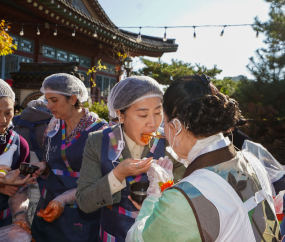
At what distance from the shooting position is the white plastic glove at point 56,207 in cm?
228

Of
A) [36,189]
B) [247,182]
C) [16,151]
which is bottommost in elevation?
[36,189]

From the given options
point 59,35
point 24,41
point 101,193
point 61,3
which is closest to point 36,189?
point 101,193

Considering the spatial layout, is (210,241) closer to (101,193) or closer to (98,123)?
(101,193)

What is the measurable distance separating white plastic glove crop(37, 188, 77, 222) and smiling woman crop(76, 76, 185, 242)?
0.51 metres

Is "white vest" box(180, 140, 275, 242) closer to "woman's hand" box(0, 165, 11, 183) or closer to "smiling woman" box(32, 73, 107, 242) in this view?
"smiling woman" box(32, 73, 107, 242)

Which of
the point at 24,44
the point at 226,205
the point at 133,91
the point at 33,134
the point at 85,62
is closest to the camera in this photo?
the point at 226,205

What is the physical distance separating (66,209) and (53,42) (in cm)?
1015

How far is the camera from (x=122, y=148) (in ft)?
6.64

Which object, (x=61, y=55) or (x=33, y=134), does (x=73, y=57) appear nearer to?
(x=61, y=55)

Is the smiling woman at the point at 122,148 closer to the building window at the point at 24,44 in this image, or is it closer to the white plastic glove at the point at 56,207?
the white plastic glove at the point at 56,207

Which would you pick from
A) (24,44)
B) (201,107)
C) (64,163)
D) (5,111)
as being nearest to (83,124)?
(64,163)

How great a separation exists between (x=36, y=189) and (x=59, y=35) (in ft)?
30.8

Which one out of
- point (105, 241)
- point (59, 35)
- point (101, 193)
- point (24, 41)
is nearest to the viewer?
point (101, 193)

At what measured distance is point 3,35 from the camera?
6176 millimetres
